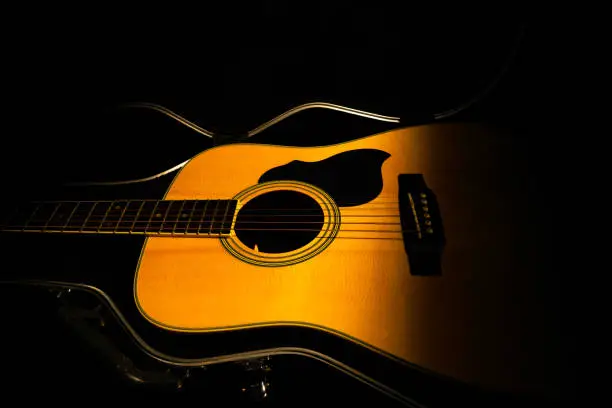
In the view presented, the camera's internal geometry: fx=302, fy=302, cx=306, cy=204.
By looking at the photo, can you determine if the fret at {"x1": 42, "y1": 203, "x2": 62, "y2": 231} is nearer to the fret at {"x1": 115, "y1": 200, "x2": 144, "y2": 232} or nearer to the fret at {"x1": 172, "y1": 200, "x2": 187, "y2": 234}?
the fret at {"x1": 115, "y1": 200, "x2": 144, "y2": 232}

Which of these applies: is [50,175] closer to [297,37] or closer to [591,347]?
[297,37]

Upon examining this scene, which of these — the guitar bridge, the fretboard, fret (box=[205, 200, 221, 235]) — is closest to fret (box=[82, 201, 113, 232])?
the fretboard

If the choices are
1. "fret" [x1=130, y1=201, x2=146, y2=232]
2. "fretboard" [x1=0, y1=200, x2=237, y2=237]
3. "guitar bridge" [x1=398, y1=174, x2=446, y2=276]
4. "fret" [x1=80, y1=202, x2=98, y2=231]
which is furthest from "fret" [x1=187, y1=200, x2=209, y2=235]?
"guitar bridge" [x1=398, y1=174, x2=446, y2=276]

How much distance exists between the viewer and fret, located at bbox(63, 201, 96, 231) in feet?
2.22

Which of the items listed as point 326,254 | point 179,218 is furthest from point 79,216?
point 326,254

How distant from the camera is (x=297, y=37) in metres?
0.85

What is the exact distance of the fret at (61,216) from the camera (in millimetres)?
680

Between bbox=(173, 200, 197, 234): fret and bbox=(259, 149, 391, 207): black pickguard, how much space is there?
0.56ft

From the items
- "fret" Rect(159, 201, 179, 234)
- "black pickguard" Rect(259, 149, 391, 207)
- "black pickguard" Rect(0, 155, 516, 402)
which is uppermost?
"black pickguard" Rect(259, 149, 391, 207)

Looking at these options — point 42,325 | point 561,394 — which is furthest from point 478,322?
point 42,325

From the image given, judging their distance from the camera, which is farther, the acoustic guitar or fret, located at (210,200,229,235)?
fret, located at (210,200,229,235)

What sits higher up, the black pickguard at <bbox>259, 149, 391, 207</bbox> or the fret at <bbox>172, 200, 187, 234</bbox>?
the black pickguard at <bbox>259, 149, 391, 207</bbox>

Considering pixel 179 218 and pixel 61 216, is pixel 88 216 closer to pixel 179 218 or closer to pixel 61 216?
pixel 61 216

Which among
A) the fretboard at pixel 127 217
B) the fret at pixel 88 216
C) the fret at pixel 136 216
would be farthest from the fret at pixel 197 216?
the fret at pixel 88 216
